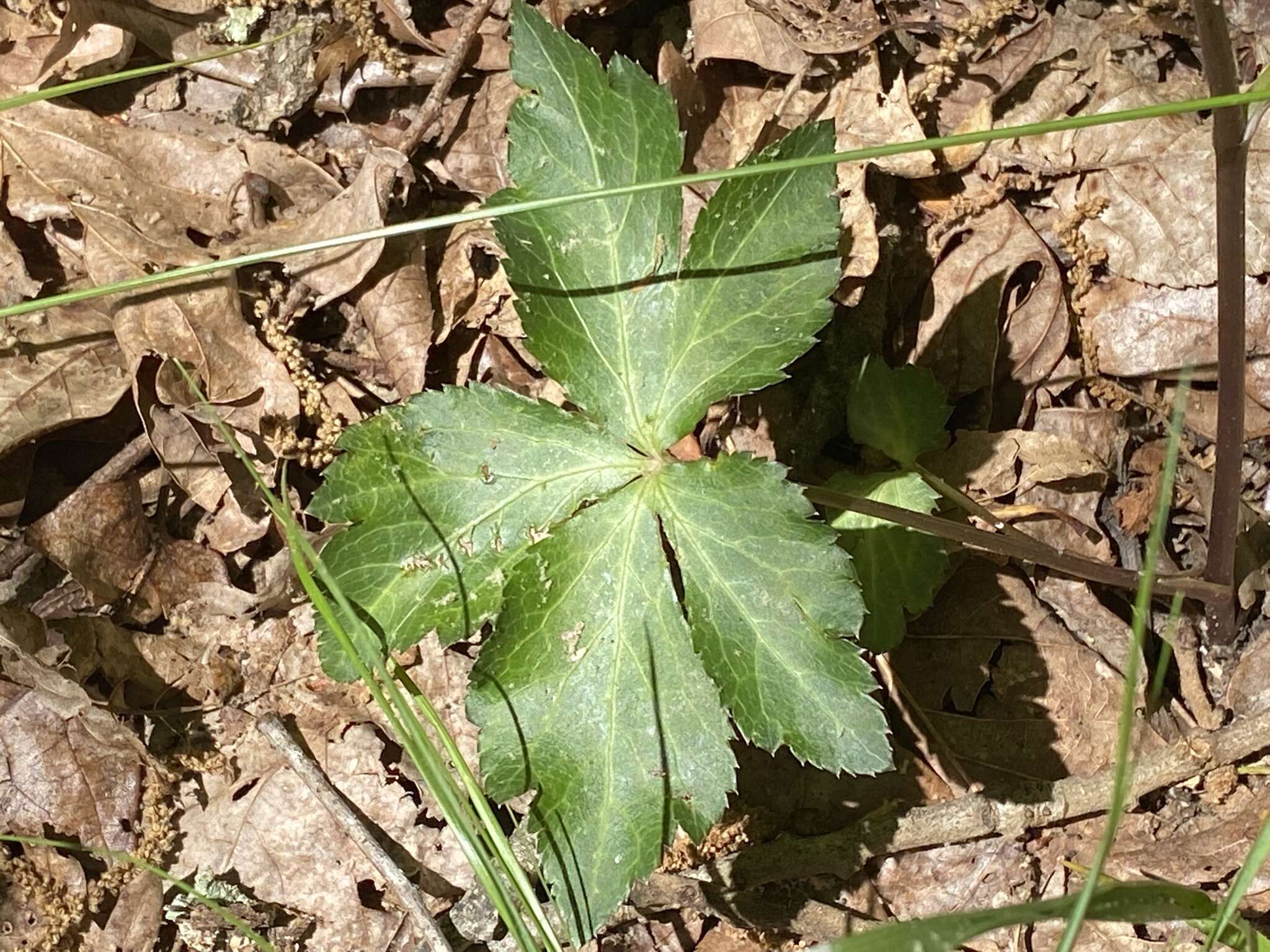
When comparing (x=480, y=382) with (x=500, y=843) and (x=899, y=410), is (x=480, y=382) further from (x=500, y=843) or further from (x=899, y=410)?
(x=500, y=843)

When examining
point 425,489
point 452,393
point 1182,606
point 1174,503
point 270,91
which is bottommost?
point 1182,606

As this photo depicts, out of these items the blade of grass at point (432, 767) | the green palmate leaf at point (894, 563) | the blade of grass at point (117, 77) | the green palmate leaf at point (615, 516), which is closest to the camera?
the blade of grass at point (432, 767)

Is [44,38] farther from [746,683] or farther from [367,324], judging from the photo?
[746,683]

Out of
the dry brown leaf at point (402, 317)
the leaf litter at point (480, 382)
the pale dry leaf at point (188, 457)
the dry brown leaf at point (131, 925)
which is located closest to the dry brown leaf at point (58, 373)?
the leaf litter at point (480, 382)

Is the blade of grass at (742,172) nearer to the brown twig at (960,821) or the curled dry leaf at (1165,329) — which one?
the curled dry leaf at (1165,329)

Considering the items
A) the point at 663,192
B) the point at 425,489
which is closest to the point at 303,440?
the point at 425,489

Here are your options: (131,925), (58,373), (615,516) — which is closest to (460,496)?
(615,516)

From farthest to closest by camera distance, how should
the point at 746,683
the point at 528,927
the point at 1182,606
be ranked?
1. the point at 1182,606
2. the point at 528,927
3. the point at 746,683

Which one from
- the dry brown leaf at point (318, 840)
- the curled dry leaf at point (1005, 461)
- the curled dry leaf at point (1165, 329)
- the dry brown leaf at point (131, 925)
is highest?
the curled dry leaf at point (1165, 329)

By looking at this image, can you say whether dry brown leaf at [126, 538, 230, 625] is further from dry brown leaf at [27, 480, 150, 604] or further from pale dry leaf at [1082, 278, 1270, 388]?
pale dry leaf at [1082, 278, 1270, 388]
